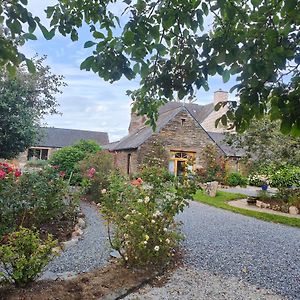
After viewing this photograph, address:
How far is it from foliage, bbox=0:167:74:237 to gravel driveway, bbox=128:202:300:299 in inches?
108

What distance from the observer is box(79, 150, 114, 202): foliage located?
35.9ft

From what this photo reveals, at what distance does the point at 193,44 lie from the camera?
2.23m

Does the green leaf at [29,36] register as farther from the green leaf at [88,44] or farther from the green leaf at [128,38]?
the green leaf at [128,38]

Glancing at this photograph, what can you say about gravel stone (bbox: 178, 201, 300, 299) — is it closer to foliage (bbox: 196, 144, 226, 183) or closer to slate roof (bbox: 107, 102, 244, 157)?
slate roof (bbox: 107, 102, 244, 157)

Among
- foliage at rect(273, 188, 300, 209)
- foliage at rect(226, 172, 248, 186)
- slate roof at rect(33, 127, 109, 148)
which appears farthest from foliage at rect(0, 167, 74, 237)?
slate roof at rect(33, 127, 109, 148)

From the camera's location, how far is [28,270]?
3.23 m

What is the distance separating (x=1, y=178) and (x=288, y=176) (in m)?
10.8

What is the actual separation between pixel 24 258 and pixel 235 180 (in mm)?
17789

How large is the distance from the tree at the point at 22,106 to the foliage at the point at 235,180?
11714mm

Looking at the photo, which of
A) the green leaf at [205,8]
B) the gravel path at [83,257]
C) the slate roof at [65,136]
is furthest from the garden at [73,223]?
the slate roof at [65,136]

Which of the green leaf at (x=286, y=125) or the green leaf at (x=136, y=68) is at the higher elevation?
the green leaf at (x=136, y=68)

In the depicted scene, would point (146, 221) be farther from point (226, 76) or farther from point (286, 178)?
point (286, 178)

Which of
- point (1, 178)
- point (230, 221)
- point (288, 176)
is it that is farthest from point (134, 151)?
point (1, 178)

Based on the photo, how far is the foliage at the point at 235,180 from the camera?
19547 millimetres
